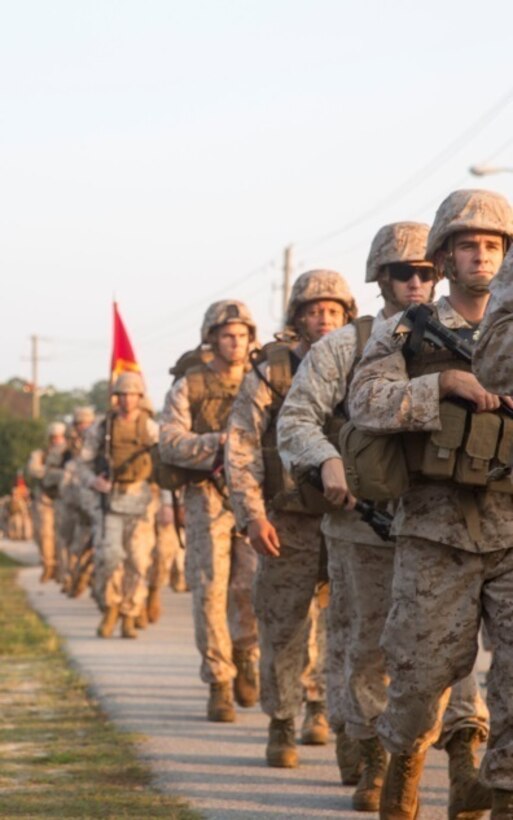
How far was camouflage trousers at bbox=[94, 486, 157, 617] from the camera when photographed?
56.9 feet

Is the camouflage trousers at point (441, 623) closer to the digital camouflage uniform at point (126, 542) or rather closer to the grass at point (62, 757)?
the grass at point (62, 757)

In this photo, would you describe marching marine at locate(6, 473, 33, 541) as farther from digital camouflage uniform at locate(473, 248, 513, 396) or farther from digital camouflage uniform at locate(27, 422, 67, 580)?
digital camouflage uniform at locate(473, 248, 513, 396)

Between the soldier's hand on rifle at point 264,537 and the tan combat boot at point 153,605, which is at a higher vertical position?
the soldier's hand on rifle at point 264,537

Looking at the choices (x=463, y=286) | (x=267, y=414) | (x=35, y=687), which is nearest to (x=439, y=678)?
(x=463, y=286)

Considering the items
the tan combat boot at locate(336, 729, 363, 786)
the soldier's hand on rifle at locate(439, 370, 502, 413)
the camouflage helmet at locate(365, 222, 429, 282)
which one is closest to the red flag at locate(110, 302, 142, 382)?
the tan combat boot at locate(336, 729, 363, 786)

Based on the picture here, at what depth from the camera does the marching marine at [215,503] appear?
1152cm

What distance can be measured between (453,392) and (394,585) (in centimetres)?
67

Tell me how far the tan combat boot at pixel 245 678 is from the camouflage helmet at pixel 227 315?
1.80 m

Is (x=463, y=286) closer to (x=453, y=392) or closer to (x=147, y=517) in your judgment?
(x=453, y=392)

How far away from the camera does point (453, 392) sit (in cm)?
662

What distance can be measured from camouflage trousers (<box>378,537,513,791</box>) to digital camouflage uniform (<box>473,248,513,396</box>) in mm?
1093

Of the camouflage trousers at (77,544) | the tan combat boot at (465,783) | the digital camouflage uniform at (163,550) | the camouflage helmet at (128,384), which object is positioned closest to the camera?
the tan combat boot at (465,783)

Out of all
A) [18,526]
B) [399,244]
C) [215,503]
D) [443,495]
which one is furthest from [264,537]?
[18,526]

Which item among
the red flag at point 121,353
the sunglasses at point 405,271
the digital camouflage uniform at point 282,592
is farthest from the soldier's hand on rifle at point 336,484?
the red flag at point 121,353
